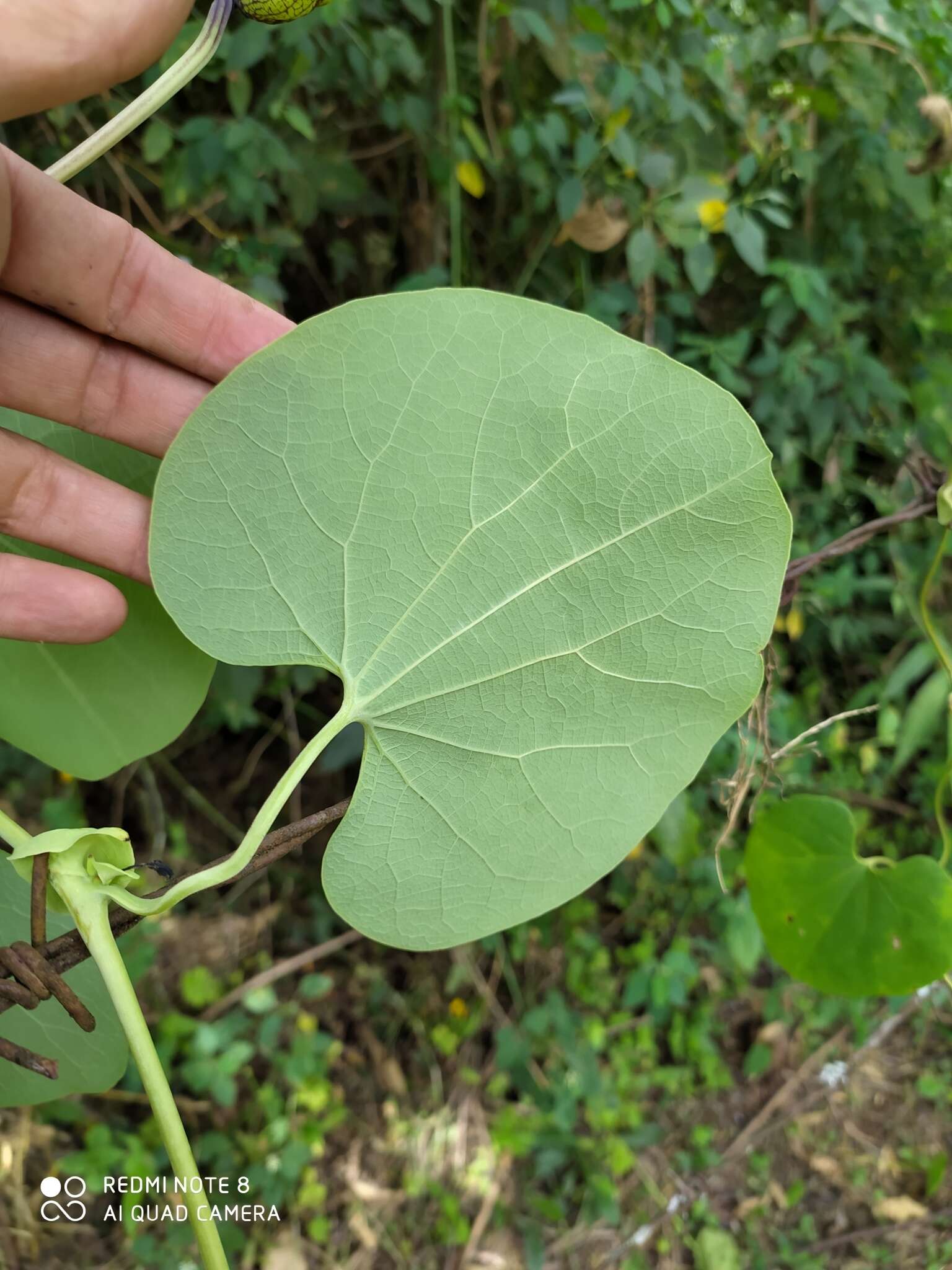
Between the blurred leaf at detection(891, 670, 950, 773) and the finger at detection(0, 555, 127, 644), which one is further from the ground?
the finger at detection(0, 555, 127, 644)

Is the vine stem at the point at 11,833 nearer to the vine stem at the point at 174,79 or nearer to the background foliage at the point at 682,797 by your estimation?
the vine stem at the point at 174,79

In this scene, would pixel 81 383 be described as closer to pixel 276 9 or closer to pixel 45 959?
pixel 276 9

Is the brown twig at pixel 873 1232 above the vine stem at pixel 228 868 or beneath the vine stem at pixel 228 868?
beneath

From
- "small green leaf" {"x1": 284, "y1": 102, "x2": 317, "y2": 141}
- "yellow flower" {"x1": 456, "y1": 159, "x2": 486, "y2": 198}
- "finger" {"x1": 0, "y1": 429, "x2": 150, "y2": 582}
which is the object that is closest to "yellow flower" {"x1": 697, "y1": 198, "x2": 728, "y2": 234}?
"yellow flower" {"x1": 456, "y1": 159, "x2": 486, "y2": 198}

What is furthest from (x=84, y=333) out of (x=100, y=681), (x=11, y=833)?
(x=11, y=833)

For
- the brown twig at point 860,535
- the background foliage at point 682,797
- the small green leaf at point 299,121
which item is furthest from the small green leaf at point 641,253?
the brown twig at point 860,535

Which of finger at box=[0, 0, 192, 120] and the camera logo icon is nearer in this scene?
finger at box=[0, 0, 192, 120]

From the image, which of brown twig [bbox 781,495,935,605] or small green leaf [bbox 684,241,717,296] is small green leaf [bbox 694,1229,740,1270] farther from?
small green leaf [bbox 684,241,717,296]
